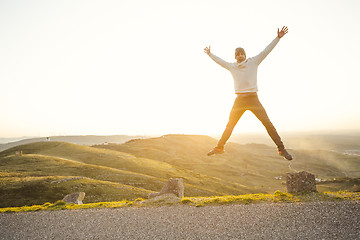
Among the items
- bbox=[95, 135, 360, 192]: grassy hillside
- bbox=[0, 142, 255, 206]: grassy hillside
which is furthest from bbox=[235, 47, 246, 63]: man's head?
bbox=[95, 135, 360, 192]: grassy hillside

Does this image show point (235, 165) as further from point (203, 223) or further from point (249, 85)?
point (249, 85)

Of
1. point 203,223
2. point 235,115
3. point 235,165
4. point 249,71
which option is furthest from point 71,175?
point 235,165

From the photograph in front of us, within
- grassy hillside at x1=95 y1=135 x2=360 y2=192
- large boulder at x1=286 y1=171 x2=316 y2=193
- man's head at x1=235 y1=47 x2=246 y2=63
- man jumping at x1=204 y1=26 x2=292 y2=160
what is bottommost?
grassy hillside at x1=95 y1=135 x2=360 y2=192

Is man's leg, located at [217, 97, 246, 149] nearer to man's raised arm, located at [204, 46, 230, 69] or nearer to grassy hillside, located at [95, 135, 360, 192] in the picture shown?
man's raised arm, located at [204, 46, 230, 69]

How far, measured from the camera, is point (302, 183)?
40.1 feet

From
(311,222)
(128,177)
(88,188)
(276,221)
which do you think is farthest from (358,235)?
(128,177)

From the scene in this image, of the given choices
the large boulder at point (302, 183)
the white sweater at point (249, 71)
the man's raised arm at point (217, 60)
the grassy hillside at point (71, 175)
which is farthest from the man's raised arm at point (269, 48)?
the grassy hillside at point (71, 175)

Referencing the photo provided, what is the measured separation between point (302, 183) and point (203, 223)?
254 inches

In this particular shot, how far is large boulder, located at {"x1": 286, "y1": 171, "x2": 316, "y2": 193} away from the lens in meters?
12.2

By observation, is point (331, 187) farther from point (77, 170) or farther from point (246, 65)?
point (246, 65)

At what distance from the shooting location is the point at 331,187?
75125 millimetres

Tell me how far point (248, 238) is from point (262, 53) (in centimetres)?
634

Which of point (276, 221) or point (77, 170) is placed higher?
point (276, 221)

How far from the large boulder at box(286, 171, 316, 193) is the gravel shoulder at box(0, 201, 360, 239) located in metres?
2.54
